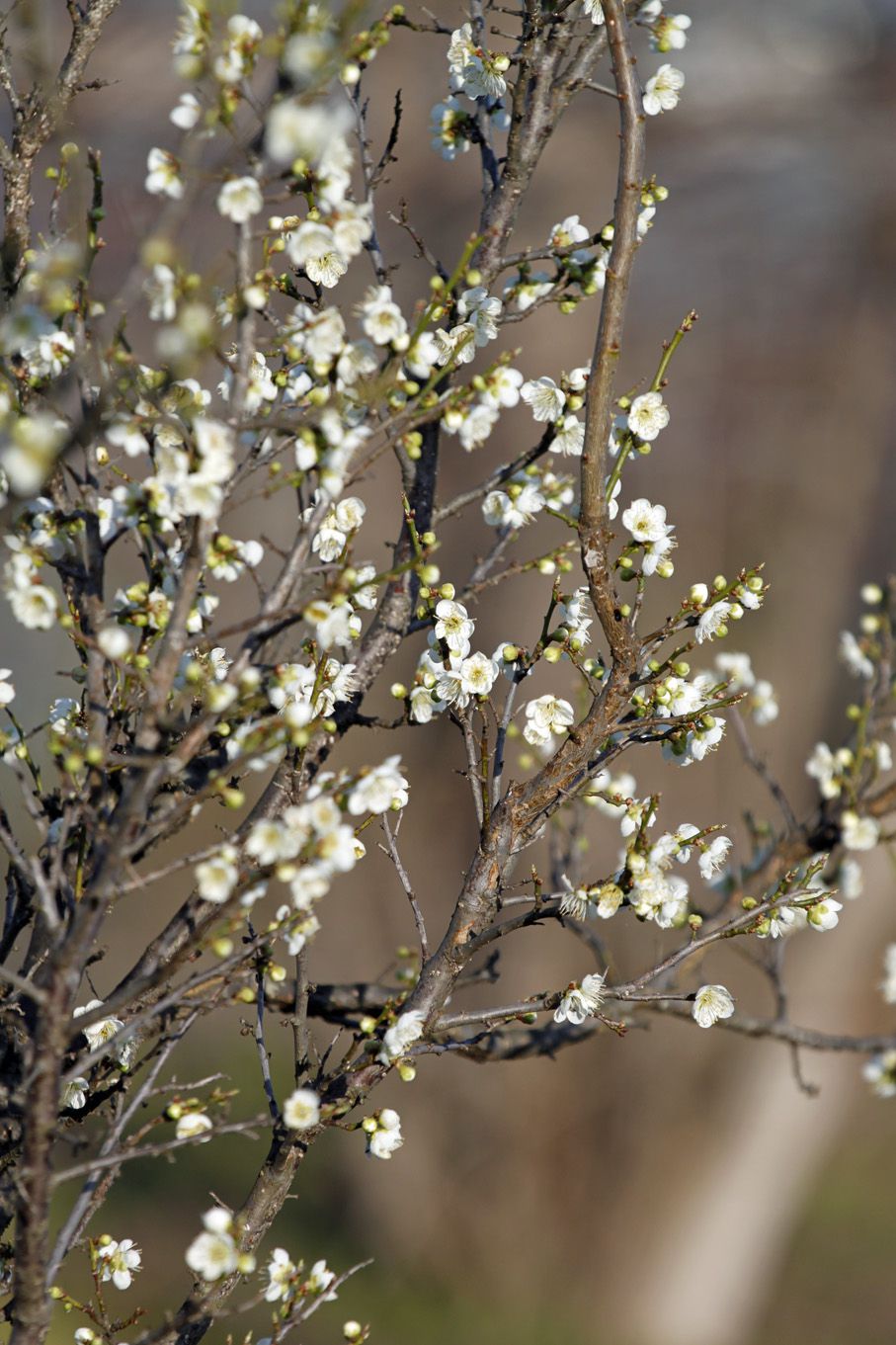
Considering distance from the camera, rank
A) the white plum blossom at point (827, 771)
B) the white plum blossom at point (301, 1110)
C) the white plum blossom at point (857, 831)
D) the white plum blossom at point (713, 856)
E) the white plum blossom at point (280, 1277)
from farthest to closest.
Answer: the white plum blossom at point (827, 771) → the white plum blossom at point (857, 831) → the white plum blossom at point (713, 856) → the white plum blossom at point (280, 1277) → the white plum blossom at point (301, 1110)

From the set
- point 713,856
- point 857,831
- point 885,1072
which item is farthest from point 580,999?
point 885,1072

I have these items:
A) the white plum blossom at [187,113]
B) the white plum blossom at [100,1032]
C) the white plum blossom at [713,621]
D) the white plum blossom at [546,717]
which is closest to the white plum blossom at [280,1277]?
the white plum blossom at [100,1032]

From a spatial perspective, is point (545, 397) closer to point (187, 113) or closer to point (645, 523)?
point (645, 523)

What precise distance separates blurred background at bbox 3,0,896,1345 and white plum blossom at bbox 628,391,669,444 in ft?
12.0

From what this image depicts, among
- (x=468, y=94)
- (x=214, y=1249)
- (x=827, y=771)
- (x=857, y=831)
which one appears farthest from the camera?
(x=827, y=771)

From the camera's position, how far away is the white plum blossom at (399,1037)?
6.43ft

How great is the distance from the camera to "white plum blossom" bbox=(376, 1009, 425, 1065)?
6.43ft

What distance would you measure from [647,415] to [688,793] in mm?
5194

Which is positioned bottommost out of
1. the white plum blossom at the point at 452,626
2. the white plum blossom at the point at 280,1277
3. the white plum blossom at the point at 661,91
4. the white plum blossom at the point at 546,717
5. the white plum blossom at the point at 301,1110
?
the white plum blossom at the point at 280,1277

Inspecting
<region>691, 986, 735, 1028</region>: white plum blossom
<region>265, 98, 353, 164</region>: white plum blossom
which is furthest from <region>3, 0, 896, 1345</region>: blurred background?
<region>265, 98, 353, 164</region>: white plum blossom

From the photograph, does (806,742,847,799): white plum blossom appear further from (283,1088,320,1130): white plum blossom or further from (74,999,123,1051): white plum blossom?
A: (74,999,123,1051): white plum blossom

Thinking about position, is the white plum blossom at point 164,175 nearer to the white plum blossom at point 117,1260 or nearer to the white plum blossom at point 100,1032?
the white plum blossom at point 100,1032

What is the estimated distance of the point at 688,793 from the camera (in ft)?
22.9

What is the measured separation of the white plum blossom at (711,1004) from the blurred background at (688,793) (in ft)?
12.2
